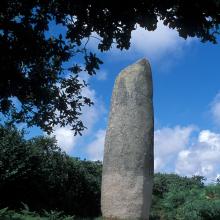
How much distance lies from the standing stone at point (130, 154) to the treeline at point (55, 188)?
3.42 metres

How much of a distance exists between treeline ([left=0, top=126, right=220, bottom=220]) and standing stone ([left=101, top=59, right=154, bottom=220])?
3.42 metres

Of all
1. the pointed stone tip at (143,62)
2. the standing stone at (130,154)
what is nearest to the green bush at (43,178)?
the standing stone at (130,154)

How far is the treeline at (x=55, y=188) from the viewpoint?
17250 mm

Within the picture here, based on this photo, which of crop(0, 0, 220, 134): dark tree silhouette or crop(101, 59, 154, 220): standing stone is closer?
crop(0, 0, 220, 134): dark tree silhouette

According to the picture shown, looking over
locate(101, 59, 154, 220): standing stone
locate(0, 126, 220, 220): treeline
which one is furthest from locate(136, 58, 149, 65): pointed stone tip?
locate(0, 126, 220, 220): treeline

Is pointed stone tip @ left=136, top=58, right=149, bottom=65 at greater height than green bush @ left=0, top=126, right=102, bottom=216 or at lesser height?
greater

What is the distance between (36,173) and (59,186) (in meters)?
1.25

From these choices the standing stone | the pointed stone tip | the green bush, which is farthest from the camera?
the green bush

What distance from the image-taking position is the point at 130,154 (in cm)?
1312

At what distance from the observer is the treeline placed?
679 inches

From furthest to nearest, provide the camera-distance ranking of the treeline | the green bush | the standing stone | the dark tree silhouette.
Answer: the green bush, the treeline, the standing stone, the dark tree silhouette

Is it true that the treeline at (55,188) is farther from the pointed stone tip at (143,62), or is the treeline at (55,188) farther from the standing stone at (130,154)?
the pointed stone tip at (143,62)

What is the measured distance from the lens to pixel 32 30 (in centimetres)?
1002

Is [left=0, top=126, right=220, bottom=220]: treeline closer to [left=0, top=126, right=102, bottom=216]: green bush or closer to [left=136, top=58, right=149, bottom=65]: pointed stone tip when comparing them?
[left=0, top=126, right=102, bottom=216]: green bush
